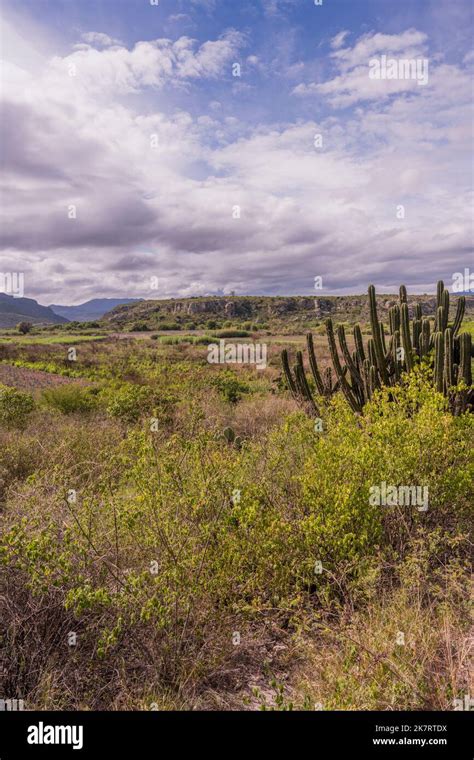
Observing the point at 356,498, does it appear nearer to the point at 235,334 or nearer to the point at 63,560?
the point at 63,560

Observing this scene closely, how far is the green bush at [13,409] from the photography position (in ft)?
36.0

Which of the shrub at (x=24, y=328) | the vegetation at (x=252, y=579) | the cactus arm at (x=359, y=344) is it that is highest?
the shrub at (x=24, y=328)

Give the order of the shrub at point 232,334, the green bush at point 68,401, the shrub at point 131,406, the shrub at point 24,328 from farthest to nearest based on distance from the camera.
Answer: the shrub at point 24,328 → the shrub at point 232,334 → the green bush at point 68,401 → the shrub at point 131,406

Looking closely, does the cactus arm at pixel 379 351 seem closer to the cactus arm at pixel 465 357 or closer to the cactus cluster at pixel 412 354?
the cactus cluster at pixel 412 354

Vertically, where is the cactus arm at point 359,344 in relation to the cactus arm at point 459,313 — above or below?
below

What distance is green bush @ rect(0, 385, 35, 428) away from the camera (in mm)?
10969

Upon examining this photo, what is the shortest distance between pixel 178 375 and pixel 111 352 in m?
16.2

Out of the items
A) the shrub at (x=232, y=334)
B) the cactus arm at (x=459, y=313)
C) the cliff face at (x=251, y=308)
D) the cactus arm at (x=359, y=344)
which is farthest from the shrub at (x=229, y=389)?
the cliff face at (x=251, y=308)

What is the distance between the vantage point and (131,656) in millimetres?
3848

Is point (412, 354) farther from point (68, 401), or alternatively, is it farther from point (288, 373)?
point (68, 401)

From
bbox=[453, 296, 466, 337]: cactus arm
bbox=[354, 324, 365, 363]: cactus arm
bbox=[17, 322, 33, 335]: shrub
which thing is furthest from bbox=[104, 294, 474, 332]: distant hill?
bbox=[453, 296, 466, 337]: cactus arm

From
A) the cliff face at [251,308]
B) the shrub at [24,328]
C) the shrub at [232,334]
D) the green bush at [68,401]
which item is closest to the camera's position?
the green bush at [68,401]

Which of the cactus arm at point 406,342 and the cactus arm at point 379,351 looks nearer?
the cactus arm at point 406,342

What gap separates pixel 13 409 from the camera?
1127 cm
